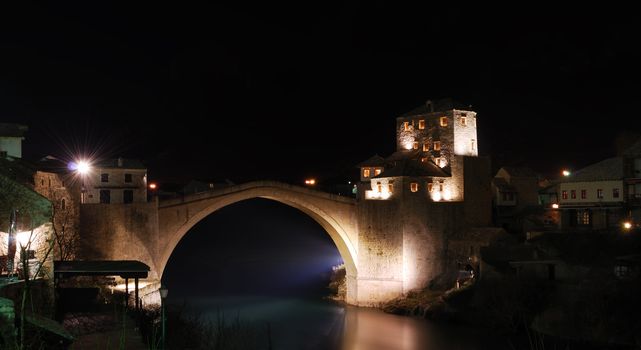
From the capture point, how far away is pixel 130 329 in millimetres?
20141

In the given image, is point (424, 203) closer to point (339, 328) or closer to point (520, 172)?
point (339, 328)

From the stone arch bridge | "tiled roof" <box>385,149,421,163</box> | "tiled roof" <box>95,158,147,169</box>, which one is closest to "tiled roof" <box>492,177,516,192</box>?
"tiled roof" <box>385,149,421,163</box>

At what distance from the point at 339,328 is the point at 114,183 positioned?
52.3ft

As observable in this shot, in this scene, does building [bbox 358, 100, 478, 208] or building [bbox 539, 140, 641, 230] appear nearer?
building [bbox 539, 140, 641, 230]

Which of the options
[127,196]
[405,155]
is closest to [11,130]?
[127,196]

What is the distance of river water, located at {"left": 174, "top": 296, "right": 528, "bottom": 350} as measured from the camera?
105 ft

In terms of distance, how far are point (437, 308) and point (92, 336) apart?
22754mm

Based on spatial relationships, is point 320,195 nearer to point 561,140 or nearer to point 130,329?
point 130,329

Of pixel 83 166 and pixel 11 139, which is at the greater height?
pixel 11 139

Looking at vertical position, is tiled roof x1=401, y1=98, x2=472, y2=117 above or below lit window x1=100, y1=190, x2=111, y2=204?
above

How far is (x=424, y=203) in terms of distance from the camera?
40875 mm

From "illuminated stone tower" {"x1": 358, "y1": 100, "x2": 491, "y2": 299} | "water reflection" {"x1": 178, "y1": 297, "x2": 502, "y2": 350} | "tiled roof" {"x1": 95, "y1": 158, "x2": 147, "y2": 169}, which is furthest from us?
"illuminated stone tower" {"x1": 358, "y1": 100, "x2": 491, "y2": 299}

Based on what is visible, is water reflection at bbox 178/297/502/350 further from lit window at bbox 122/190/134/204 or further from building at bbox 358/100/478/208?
building at bbox 358/100/478/208

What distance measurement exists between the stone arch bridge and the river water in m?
2.28
